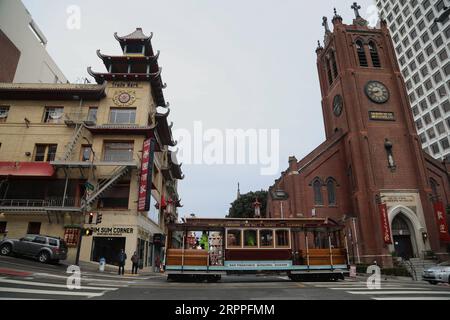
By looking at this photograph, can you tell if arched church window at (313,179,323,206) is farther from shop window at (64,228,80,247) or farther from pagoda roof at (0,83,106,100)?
pagoda roof at (0,83,106,100)

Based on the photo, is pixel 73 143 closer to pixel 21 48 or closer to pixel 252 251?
pixel 252 251

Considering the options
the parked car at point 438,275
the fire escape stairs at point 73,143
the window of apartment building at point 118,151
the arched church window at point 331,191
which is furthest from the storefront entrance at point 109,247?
the arched church window at point 331,191

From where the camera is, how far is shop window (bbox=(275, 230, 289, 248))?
17797 millimetres

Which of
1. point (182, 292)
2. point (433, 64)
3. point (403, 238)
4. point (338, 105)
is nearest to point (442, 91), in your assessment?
point (433, 64)

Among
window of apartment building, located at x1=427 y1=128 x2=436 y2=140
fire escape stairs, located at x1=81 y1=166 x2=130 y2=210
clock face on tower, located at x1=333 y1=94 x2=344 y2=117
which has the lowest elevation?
fire escape stairs, located at x1=81 y1=166 x2=130 y2=210

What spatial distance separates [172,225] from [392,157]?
27.4 meters

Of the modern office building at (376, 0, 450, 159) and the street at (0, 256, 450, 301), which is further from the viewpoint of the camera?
the modern office building at (376, 0, 450, 159)

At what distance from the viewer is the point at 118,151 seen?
26781 millimetres

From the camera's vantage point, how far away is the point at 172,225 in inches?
682

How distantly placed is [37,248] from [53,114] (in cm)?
1423

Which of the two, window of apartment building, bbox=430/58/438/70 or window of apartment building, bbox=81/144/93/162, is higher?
window of apartment building, bbox=430/58/438/70

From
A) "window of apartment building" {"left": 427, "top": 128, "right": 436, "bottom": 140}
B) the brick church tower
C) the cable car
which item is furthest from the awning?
"window of apartment building" {"left": 427, "top": 128, "right": 436, "bottom": 140}

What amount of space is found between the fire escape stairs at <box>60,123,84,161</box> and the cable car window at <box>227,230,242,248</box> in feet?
54.3

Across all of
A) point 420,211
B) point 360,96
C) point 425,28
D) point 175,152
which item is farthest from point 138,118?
point 425,28
